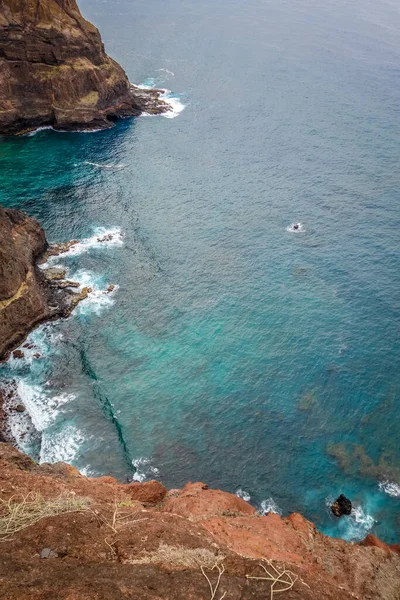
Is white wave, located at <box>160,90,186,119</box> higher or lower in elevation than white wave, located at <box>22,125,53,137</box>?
higher

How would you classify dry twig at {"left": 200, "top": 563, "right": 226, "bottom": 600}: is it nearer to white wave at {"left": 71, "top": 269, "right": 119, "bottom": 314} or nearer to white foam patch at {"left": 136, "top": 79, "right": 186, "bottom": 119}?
white wave at {"left": 71, "top": 269, "right": 119, "bottom": 314}

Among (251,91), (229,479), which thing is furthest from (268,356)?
(251,91)

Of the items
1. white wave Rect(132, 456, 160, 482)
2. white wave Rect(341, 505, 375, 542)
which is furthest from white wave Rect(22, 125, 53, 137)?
white wave Rect(341, 505, 375, 542)

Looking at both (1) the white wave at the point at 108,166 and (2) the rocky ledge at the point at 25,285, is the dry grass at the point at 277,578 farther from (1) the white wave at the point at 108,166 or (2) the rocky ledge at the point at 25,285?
(1) the white wave at the point at 108,166

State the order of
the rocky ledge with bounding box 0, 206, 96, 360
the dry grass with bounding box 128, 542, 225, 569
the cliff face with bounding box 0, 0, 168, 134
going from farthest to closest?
the cliff face with bounding box 0, 0, 168, 134 < the rocky ledge with bounding box 0, 206, 96, 360 < the dry grass with bounding box 128, 542, 225, 569

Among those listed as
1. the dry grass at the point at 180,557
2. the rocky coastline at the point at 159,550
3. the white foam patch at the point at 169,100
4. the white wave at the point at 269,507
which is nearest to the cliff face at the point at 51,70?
the white foam patch at the point at 169,100

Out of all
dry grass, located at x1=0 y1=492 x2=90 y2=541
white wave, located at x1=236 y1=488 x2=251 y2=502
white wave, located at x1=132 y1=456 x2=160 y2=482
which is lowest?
white wave, located at x1=132 y1=456 x2=160 y2=482

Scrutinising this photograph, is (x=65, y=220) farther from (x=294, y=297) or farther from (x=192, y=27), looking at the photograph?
(x=192, y=27)
